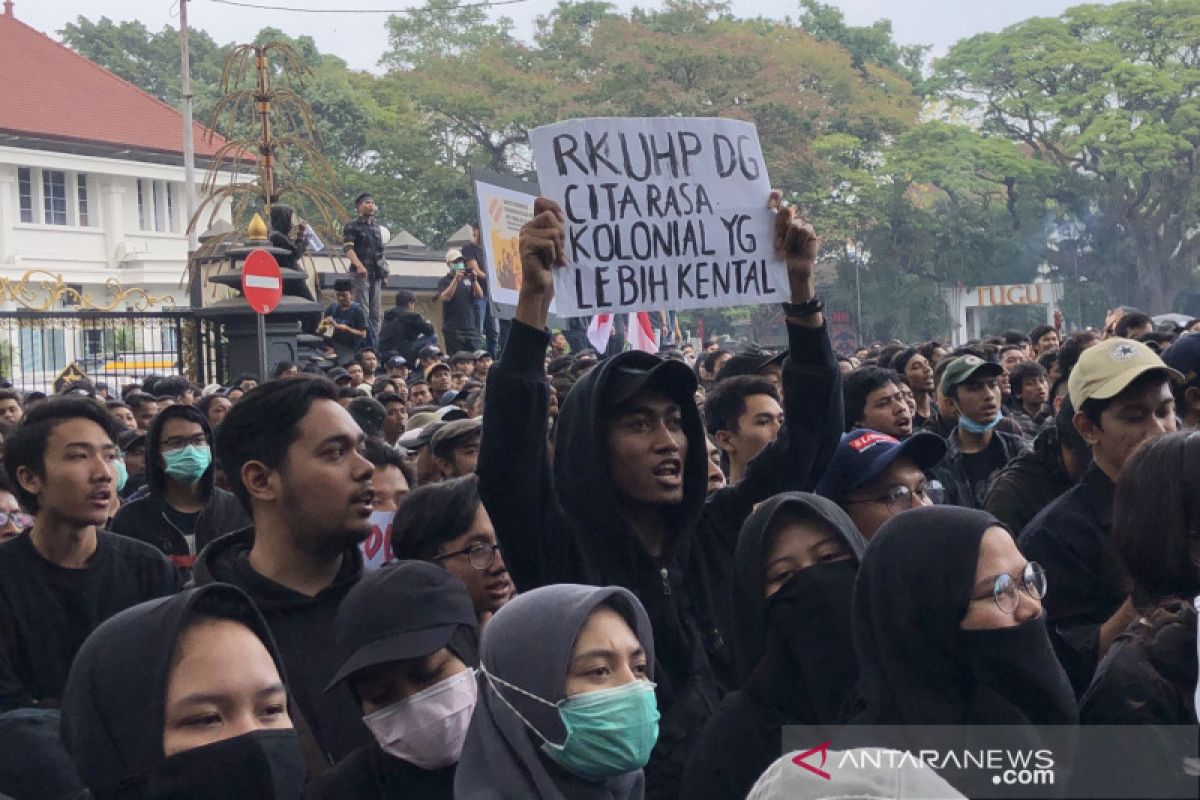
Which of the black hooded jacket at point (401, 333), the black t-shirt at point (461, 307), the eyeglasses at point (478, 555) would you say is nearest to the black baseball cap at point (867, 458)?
the eyeglasses at point (478, 555)

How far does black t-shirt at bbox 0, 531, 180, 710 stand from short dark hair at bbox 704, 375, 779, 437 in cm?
203

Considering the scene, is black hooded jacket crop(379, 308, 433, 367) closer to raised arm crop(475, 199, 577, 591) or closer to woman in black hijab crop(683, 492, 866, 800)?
raised arm crop(475, 199, 577, 591)

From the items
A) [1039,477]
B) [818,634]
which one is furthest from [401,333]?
[818,634]

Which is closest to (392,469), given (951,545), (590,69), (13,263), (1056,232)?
(951,545)

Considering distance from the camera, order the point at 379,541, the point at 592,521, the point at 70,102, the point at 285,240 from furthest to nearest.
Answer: the point at 70,102, the point at 285,240, the point at 379,541, the point at 592,521

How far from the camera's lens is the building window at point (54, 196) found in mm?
46562

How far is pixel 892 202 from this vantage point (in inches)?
1885

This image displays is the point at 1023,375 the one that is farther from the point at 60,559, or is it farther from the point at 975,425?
the point at 60,559

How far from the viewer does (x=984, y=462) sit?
25.2ft

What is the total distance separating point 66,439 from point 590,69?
50.0 m

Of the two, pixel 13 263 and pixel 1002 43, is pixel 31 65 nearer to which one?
pixel 13 263

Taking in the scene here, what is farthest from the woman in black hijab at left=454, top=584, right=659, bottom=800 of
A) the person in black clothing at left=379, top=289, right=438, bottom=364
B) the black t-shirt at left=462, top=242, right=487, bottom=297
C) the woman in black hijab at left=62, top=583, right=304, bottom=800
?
the black t-shirt at left=462, top=242, right=487, bottom=297

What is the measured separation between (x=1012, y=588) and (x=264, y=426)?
1956 millimetres

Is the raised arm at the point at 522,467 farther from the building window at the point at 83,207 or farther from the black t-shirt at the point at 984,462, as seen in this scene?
the building window at the point at 83,207
